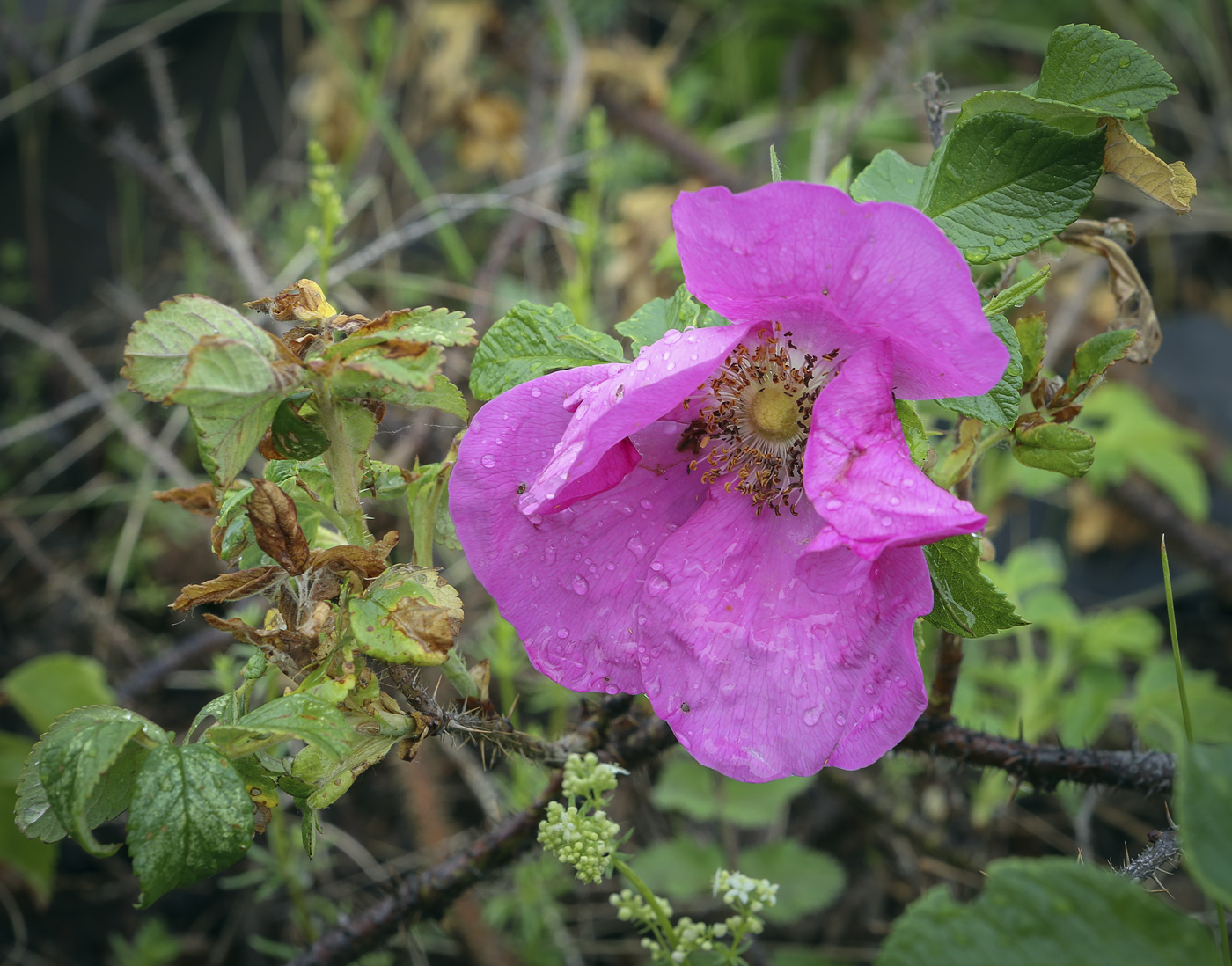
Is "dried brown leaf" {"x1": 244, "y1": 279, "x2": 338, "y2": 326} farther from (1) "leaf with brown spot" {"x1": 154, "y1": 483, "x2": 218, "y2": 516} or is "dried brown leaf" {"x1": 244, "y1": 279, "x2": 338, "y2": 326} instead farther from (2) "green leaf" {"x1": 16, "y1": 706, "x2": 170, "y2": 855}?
(2) "green leaf" {"x1": 16, "y1": 706, "x2": 170, "y2": 855}

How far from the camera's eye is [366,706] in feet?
2.41

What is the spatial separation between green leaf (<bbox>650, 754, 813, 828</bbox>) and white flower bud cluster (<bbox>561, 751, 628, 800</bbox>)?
Answer: 0.74 metres

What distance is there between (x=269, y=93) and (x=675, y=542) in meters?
2.87

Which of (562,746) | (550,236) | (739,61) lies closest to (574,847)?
(562,746)

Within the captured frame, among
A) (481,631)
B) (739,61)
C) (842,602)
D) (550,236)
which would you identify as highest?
(842,602)

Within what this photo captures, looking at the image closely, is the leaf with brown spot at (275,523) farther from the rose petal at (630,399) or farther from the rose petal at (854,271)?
the rose petal at (854,271)

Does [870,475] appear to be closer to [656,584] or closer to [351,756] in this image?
[656,584]

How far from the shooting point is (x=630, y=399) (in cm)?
67

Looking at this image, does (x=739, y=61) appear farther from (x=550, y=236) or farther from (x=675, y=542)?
(x=675, y=542)

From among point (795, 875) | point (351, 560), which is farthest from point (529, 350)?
point (795, 875)

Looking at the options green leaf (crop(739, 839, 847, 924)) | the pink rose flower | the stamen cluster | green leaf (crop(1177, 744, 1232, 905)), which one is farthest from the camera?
green leaf (crop(739, 839, 847, 924))

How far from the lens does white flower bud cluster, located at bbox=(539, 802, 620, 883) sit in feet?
2.60

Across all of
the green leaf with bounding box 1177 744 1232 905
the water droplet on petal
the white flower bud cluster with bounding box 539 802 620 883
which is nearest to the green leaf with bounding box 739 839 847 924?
the white flower bud cluster with bounding box 539 802 620 883

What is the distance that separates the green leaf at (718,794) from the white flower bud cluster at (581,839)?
0.75m
